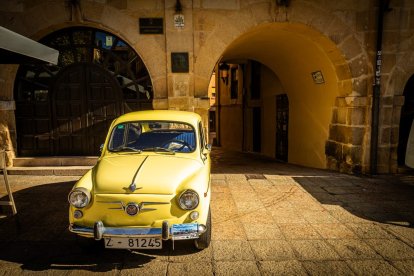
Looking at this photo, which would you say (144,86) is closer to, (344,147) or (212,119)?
(344,147)

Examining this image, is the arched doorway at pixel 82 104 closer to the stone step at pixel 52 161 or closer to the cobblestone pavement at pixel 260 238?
the stone step at pixel 52 161

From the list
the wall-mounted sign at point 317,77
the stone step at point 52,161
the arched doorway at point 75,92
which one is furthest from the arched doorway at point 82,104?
the wall-mounted sign at point 317,77

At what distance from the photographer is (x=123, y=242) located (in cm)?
299

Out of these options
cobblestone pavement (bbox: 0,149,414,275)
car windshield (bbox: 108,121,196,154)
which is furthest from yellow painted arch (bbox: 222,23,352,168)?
car windshield (bbox: 108,121,196,154)

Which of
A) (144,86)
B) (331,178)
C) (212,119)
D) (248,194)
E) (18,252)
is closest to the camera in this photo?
(18,252)

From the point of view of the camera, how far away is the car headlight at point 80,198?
3.09 meters

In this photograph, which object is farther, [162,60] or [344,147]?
[344,147]

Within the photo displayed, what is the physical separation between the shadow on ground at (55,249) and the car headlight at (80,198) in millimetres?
548

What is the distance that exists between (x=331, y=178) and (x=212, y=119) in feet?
59.7

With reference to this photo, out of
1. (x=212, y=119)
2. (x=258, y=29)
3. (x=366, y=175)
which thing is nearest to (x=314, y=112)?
(x=366, y=175)

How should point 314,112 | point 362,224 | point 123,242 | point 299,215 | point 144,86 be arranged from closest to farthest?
1. point 123,242
2. point 362,224
3. point 299,215
4. point 144,86
5. point 314,112

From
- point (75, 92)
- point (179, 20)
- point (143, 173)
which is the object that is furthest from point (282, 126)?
point (143, 173)

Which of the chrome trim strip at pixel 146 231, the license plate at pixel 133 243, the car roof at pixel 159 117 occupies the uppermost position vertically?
the car roof at pixel 159 117

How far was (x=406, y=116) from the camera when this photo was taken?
7.72 meters
